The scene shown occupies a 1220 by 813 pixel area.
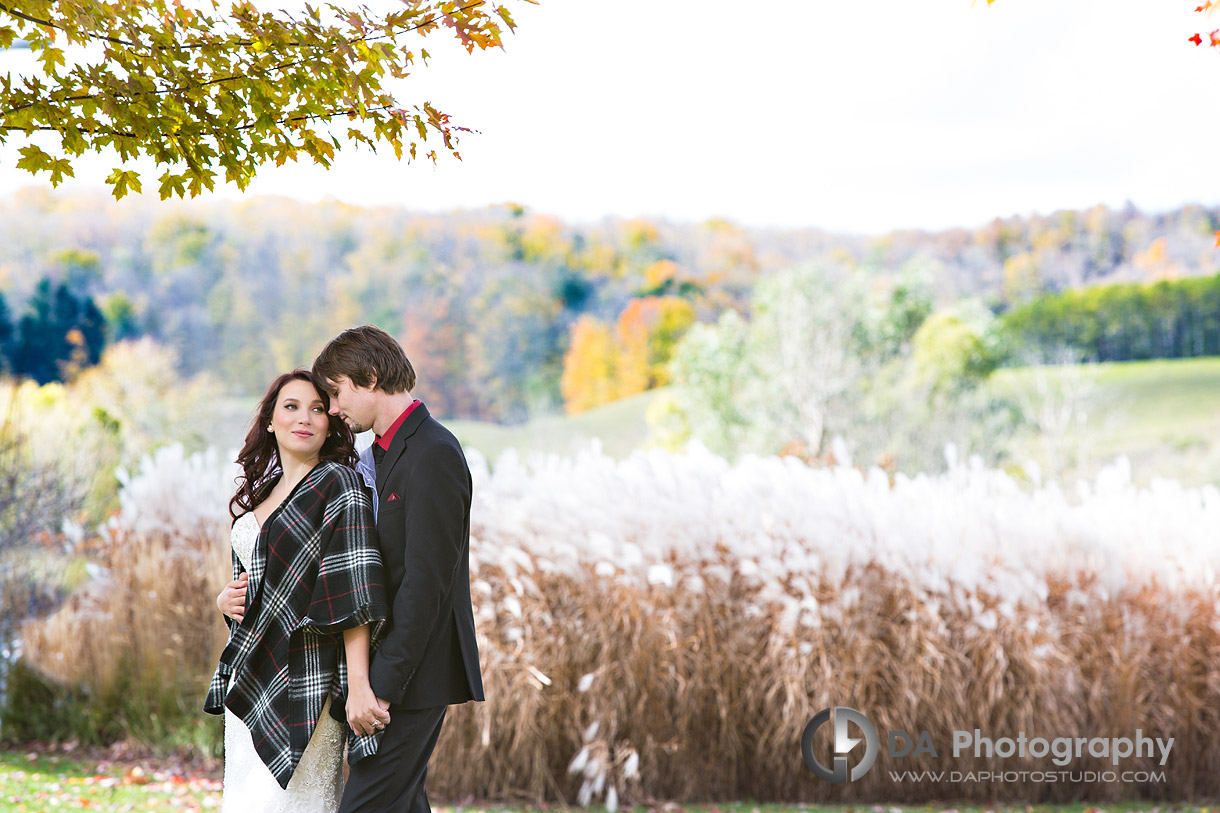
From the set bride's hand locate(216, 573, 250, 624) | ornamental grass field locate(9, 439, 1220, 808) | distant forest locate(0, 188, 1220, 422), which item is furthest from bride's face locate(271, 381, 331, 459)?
distant forest locate(0, 188, 1220, 422)

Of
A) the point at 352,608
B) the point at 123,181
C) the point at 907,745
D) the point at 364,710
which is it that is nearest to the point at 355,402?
the point at 352,608

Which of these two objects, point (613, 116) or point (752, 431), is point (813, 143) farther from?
point (752, 431)

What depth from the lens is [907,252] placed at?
138 ft

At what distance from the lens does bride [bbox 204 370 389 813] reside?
7.23 feet

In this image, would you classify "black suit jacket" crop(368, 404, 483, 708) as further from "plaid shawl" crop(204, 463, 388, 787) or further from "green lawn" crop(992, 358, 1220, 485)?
"green lawn" crop(992, 358, 1220, 485)

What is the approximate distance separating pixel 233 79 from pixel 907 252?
4274cm

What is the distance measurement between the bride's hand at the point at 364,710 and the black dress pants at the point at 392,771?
0.17 ft

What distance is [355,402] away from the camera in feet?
7.67

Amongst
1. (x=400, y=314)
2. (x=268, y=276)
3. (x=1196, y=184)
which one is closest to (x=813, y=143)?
(x=1196, y=184)

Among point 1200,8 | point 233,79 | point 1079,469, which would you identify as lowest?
point 1079,469

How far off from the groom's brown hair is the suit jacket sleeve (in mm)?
242

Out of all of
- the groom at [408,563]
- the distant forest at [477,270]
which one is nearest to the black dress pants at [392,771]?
the groom at [408,563]

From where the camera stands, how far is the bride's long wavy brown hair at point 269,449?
248cm

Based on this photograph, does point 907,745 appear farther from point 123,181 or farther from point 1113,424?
point 1113,424
